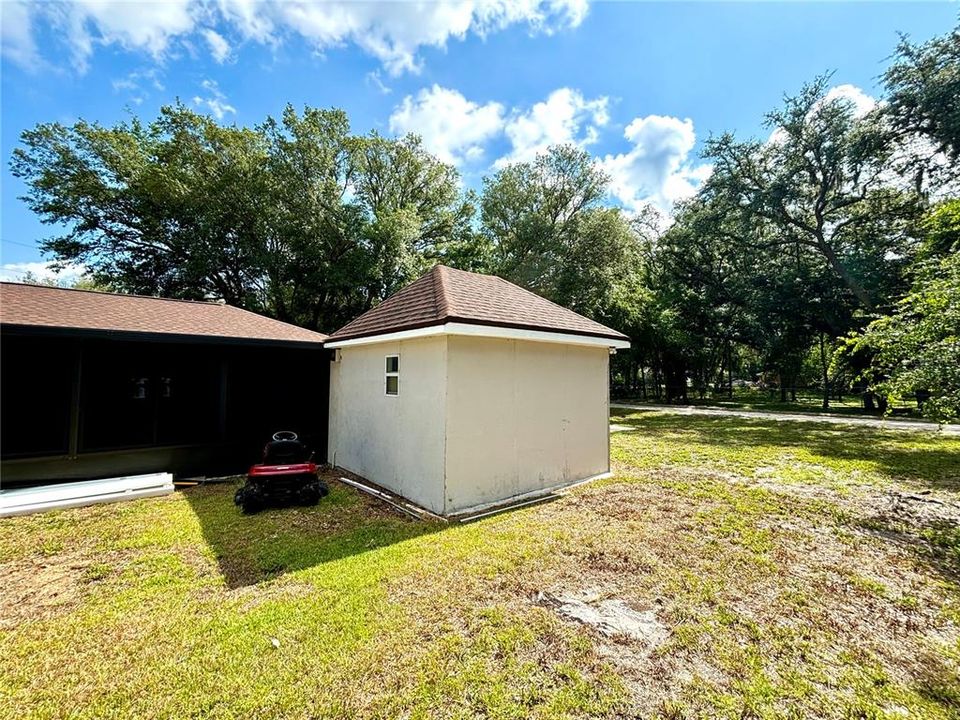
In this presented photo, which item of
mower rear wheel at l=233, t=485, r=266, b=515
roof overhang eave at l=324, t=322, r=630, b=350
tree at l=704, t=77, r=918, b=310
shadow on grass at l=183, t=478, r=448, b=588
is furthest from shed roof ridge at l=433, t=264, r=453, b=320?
tree at l=704, t=77, r=918, b=310

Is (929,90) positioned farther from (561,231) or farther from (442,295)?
(442,295)

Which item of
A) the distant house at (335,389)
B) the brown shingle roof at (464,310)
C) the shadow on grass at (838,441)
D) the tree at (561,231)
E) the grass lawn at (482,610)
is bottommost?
the grass lawn at (482,610)

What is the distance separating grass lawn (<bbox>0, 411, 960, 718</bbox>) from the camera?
238 centimetres

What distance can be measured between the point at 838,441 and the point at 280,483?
46.5 ft

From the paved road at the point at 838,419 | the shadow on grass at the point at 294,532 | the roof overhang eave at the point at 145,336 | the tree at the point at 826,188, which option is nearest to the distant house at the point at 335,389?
the roof overhang eave at the point at 145,336

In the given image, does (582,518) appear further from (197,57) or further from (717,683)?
(197,57)

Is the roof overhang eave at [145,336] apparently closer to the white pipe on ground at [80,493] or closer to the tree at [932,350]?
the white pipe on ground at [80,493]

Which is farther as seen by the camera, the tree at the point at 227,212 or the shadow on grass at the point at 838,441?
the tree at the point at 227,212

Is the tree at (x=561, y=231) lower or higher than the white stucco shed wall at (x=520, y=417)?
higher

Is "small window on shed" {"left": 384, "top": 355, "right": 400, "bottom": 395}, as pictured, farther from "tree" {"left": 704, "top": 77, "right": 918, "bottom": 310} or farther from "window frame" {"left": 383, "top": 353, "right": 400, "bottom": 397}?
"tree" {"left": 704, "top": 77, "right": 918, "bottom": 310}

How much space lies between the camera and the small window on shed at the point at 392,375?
650 centimetres

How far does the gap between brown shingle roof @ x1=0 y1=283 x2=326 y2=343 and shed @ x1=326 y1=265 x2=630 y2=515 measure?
6.64ft

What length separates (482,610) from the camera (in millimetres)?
3229

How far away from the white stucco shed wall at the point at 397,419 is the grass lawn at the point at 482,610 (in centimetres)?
68
